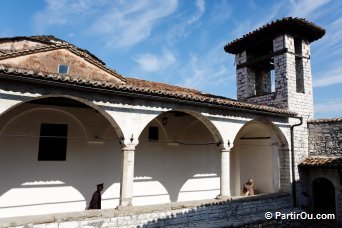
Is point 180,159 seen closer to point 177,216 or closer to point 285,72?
point 177,216

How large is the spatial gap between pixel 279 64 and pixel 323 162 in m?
4.24

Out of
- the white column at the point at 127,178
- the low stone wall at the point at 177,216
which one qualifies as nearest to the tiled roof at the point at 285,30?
the low stone wall at the point at 177,216

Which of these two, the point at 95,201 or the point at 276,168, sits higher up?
the point at 276,168

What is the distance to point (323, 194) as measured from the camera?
11531 mm

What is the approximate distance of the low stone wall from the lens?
590cm

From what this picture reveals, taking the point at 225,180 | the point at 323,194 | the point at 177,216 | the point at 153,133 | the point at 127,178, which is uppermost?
the point at 153,133

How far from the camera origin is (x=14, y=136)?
26.7 ft

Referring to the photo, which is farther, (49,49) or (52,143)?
(49,49)

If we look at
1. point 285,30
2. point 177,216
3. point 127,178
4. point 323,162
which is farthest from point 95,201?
point 285,30

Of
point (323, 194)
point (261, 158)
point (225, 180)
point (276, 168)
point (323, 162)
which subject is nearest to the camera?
point (225, 180)

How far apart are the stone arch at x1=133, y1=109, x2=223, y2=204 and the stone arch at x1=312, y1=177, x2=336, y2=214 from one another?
390cm

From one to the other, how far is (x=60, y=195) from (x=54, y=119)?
2.34 m

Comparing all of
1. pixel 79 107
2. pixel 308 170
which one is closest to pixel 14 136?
pixel 79 107

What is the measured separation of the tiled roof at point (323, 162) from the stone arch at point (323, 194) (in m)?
0.79
